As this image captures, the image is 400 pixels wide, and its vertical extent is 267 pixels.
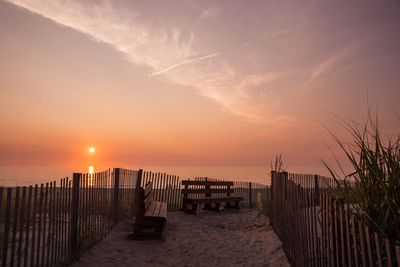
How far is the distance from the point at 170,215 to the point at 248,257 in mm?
5997

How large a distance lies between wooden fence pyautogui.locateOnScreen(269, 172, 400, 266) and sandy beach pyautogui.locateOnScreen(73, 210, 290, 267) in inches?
45.8

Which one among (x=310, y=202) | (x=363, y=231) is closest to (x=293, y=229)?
(x=310, y=202)

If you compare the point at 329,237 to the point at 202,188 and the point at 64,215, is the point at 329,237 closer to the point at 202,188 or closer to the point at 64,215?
the point at 64,215

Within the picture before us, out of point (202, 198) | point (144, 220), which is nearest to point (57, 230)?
point (144, 220)

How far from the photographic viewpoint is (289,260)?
6.98 meters

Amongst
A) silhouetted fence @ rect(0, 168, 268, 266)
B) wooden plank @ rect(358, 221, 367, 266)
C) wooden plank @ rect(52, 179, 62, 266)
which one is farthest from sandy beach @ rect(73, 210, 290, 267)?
wooden plank @ rect(358, 221, 367, 266)

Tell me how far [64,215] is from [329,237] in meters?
4.71

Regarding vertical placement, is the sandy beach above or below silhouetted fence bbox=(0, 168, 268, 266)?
below

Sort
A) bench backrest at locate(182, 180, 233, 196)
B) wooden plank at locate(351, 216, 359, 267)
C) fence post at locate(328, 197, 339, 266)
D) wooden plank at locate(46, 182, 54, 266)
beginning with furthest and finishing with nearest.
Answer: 1. bench backrest at locate(182, 180, 233, 196)
2. wooden plank at locate(46, 182, 54, 266)
3. fence post at locate(328, 197, 339, 266)
4. wooden plank at locate(351, 216, 359, 267)

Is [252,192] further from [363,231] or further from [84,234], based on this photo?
[363,231]

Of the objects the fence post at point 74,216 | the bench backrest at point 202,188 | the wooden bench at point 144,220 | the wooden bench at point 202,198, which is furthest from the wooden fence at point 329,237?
the bench backrest at point 202,188

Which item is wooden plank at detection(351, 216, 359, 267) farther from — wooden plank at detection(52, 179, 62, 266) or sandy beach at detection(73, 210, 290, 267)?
wooden plank at detection(52, 179, 62, 266)

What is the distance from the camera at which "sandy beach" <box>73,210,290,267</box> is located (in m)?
7.51

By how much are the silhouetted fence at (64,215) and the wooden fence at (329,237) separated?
12.5 ft
